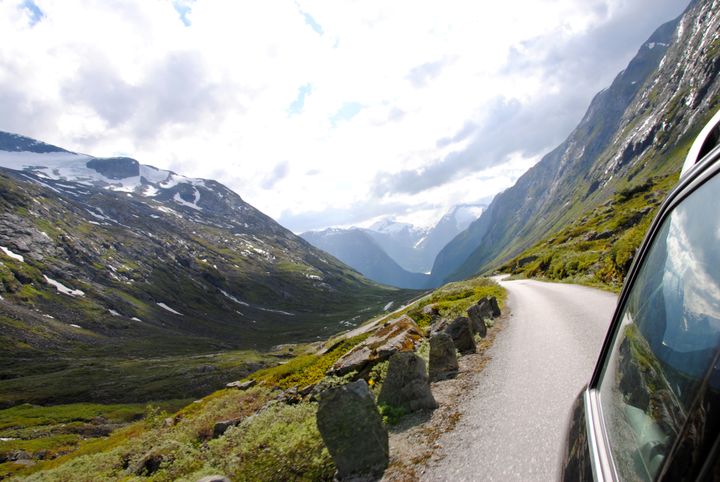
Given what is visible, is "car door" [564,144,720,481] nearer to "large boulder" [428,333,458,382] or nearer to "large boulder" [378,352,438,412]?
"large boulder" [378,352,438,412]

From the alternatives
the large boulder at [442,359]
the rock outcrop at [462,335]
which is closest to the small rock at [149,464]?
the large boulder at [442,359]

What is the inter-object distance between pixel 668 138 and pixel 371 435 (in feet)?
790

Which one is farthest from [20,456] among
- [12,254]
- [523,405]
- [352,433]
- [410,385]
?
[12,254]

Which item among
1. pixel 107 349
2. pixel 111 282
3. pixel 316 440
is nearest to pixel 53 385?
pixel 107 349

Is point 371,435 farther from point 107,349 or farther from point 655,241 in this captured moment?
point 107,349

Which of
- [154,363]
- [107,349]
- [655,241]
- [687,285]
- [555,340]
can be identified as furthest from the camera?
[107,349]

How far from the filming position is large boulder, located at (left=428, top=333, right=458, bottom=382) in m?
13.4

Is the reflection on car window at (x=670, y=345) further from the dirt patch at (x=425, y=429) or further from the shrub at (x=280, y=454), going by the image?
the shrub at (x=280, y=454)

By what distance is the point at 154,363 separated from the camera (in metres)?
119

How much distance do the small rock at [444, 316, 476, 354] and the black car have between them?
13.1 m

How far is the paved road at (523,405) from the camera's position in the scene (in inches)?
270

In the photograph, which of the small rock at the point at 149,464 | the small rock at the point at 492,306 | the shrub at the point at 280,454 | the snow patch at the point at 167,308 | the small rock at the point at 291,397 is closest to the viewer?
the shrub at the point at 280,454

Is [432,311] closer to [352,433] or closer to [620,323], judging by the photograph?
[352,433]

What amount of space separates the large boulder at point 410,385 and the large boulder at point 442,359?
2759 millimetres
